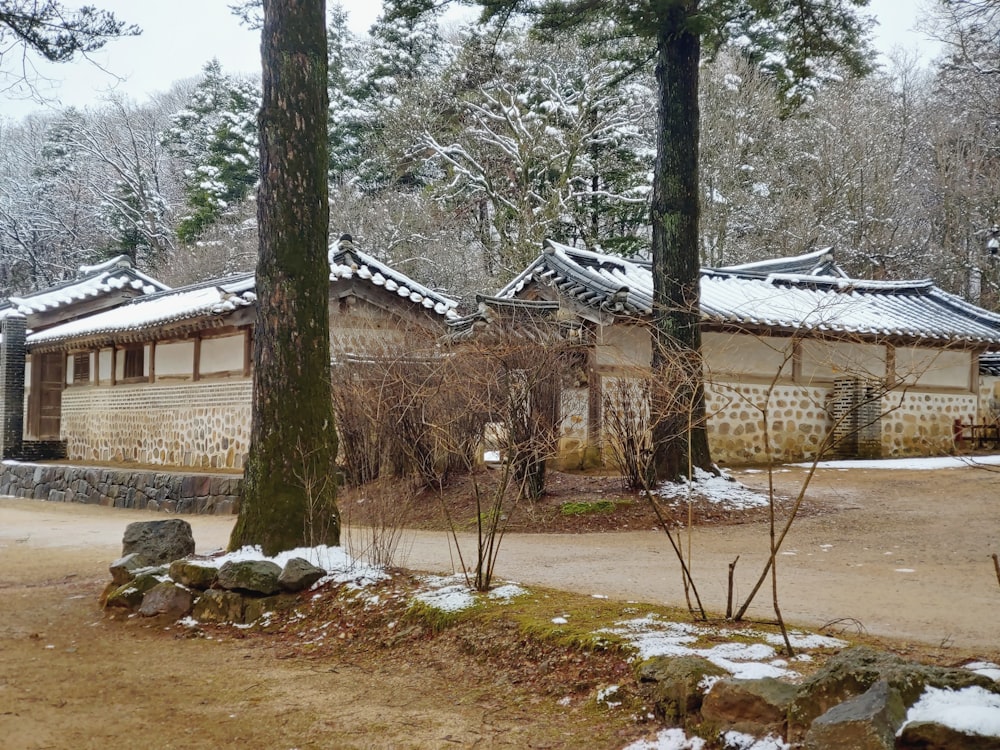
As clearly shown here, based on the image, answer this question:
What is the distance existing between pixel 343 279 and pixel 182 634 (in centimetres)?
1118

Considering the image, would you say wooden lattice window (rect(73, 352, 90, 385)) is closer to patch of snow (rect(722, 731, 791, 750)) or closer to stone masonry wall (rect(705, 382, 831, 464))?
stone masonry wall (rect(705, 382, 831, 464))

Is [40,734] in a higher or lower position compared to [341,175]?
lower

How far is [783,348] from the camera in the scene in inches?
547

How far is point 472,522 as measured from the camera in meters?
10.6

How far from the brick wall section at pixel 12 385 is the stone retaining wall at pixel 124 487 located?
4.27 ft

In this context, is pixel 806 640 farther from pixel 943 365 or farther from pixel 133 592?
pixel 943 365

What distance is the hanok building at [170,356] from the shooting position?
53.6ft

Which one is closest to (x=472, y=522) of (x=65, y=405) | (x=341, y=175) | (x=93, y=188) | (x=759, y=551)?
(x=759, y=551)

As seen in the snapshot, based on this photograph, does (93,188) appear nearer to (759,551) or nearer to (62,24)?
(62,24)

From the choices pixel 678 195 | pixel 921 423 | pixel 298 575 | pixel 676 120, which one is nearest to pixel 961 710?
pixel 298 575

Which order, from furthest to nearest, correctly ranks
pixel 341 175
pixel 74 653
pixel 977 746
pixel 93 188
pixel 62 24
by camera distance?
1. pixel 93 188
2. pixel 341 175
3. pixel 62 24
4. pixel 74 653
5. pixel 977 746

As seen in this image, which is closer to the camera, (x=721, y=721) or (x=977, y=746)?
(x=977, y=746)

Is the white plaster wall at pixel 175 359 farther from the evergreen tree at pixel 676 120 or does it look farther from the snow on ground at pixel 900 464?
the snow on ground at pixel 900 464

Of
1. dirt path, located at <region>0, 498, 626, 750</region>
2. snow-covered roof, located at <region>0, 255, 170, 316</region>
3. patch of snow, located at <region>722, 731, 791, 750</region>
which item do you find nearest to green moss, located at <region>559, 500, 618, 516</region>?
dirt path, located at <region>0, 498, 626, 750</region>
